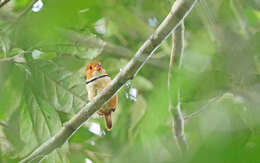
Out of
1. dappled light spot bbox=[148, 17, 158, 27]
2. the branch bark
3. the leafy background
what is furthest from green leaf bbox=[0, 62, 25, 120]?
dappled light spot bbox=[148, 17, 158, 27]

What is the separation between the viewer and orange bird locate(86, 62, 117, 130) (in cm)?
272

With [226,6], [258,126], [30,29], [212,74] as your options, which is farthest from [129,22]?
[258,126]

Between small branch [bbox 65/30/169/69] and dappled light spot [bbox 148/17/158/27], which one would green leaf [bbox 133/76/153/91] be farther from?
small branch [bbox 65/30/169/69]

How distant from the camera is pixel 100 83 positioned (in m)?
2.73

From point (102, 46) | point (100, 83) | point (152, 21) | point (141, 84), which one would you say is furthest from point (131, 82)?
point (102, 46)

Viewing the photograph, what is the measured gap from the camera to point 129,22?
162 centimetres

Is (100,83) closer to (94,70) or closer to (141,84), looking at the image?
(94,70)

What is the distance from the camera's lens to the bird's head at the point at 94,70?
9.31 feet

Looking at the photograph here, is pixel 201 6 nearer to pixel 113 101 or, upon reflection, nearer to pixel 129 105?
pixel 129 105

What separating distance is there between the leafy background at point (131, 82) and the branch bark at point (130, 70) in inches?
2.8

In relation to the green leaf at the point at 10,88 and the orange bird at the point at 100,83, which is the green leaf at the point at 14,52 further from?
the orange bird at the point at 100,83

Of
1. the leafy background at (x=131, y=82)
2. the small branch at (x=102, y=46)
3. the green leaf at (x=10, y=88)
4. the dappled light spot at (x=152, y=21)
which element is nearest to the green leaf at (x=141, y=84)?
the leafy background at (x=131, y=82)

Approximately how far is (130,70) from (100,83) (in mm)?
1159

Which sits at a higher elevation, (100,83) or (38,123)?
(38,123)
